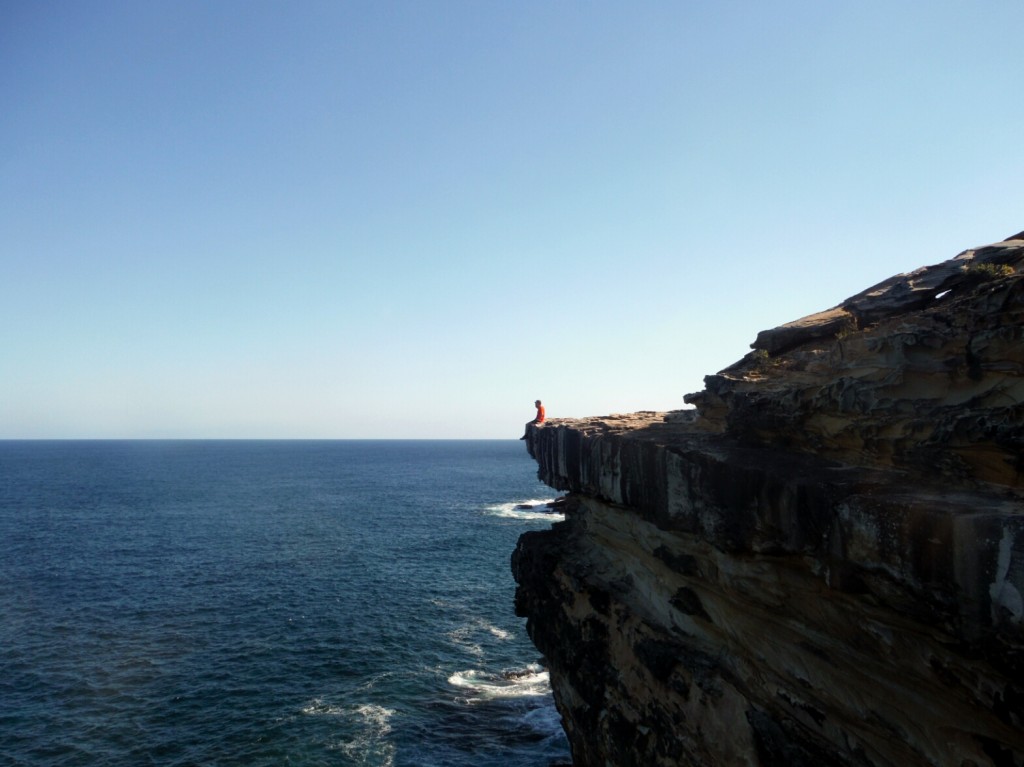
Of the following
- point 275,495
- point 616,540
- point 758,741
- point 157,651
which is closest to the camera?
point 758,741

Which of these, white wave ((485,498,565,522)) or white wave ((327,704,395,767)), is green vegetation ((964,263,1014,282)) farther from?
white wave ((485,498,565,522))

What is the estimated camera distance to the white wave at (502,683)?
30.6 metres

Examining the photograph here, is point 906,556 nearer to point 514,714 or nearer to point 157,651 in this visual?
point 514,714

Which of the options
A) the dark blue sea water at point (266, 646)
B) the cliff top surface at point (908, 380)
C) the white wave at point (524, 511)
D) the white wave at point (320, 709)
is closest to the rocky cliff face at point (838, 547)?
the cliff top surface at point (908, 380)

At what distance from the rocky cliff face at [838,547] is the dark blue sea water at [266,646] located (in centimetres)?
1205

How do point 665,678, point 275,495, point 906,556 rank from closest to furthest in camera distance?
point 906,556
point 665,678
point 275,495

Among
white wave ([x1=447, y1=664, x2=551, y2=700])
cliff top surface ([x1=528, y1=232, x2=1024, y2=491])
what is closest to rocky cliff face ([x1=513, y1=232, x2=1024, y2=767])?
cliff top surface ([x1=528, y1=232, x2=1024, y2=491])

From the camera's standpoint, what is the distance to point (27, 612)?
39.2 metres

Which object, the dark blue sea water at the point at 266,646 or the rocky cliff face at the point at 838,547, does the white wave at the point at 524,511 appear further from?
the rocky cliff face at the point at 838,547

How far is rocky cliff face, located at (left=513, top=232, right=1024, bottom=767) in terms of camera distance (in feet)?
28.4

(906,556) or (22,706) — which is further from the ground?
(906,556)

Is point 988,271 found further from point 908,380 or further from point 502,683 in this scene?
point 502,683

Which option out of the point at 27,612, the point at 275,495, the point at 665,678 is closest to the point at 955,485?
the point at 665,678

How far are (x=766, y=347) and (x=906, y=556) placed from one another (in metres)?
7.85
